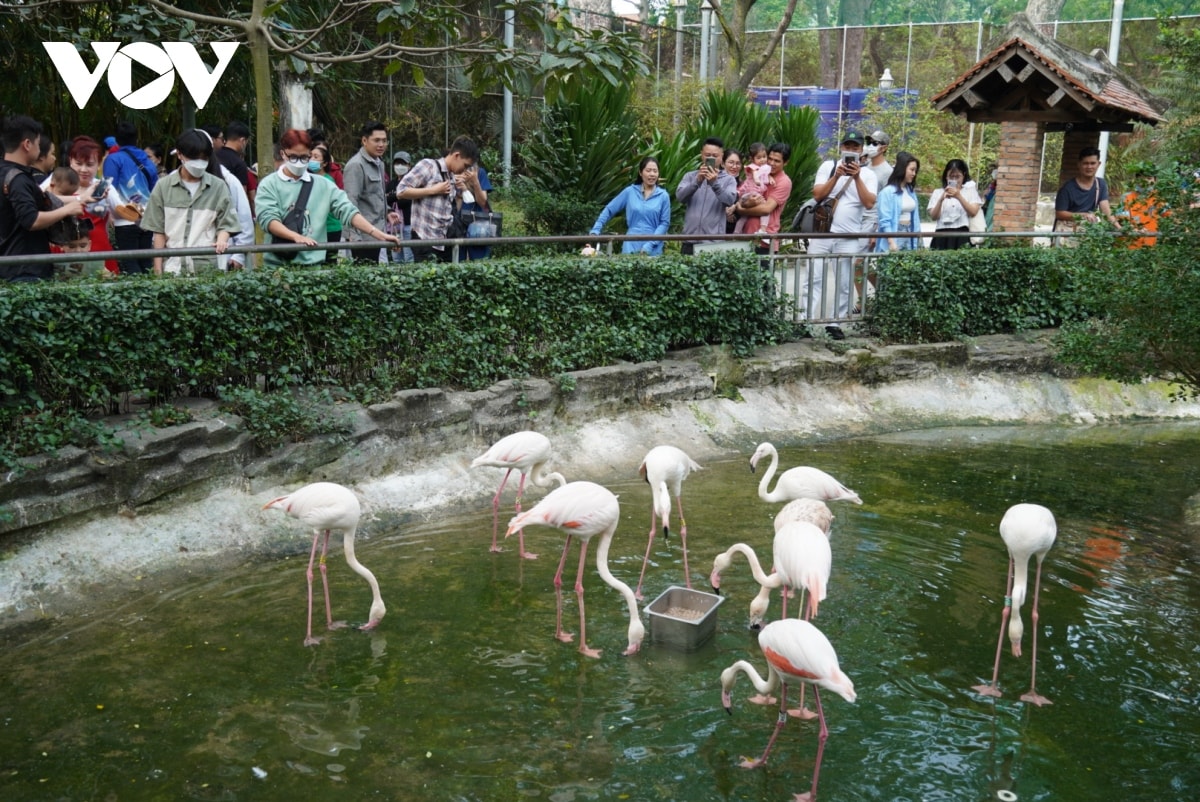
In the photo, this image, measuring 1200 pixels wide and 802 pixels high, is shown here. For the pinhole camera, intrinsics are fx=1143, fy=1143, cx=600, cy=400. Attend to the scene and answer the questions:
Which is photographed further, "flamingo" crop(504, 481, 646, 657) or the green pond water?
"flamingo" crop(504, 481, 646, 657)

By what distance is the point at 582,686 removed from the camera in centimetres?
551

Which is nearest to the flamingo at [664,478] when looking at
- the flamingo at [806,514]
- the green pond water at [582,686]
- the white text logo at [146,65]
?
the green pond water at [582,686]

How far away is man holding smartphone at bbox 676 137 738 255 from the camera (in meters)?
11.2

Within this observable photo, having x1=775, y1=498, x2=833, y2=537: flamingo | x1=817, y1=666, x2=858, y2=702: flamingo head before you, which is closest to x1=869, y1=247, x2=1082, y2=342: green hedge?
x1=775, y1=498, x2=833, y2=537: flamingo

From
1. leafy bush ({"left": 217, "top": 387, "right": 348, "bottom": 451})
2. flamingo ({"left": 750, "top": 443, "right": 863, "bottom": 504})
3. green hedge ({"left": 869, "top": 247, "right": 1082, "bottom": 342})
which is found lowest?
flamingo ({"left": 750, "top": 443, "right": 863, "bottom": 504})

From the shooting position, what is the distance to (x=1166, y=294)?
8.57m

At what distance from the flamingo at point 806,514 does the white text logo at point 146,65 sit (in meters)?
5.71

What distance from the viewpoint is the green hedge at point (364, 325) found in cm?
671

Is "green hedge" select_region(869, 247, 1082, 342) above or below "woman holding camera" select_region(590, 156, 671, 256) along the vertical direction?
below

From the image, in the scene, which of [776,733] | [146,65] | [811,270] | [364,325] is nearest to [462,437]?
[364,325]

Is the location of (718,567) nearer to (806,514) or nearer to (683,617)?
(683,617)

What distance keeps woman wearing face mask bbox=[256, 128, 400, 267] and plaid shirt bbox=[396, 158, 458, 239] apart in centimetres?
97

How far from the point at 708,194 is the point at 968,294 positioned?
10.2ft

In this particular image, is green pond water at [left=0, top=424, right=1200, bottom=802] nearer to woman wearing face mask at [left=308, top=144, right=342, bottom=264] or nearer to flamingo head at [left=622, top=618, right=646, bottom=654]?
flamingo head at [left=622, top=618, right=646, bottom=654]
